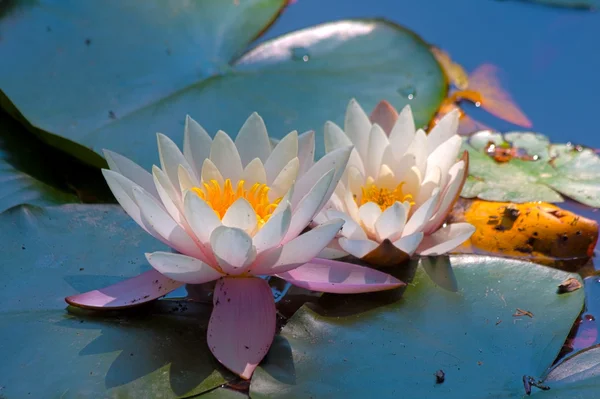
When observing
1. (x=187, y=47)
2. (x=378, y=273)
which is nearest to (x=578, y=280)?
(x=378, y=273)

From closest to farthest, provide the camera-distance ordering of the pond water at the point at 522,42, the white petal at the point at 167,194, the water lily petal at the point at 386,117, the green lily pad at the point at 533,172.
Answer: the white petal at the point at 167,194, the water lily petal at the point at 386,117, the green lily pad at the point at 533,172, the pond water at the point at 522,42

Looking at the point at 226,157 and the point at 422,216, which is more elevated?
the point at 226,157

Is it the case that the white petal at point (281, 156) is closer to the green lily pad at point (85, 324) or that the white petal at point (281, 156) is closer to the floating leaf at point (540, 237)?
the green lily pad at point (85, 324)

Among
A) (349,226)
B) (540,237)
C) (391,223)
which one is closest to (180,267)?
(349,226)

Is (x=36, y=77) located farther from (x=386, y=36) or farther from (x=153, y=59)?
(x=386, y=36)

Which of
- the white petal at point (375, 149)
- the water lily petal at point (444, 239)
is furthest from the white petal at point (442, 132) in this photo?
the water lily petal at point (444, 239)

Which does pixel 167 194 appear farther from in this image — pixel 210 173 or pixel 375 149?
pixel 375 149
